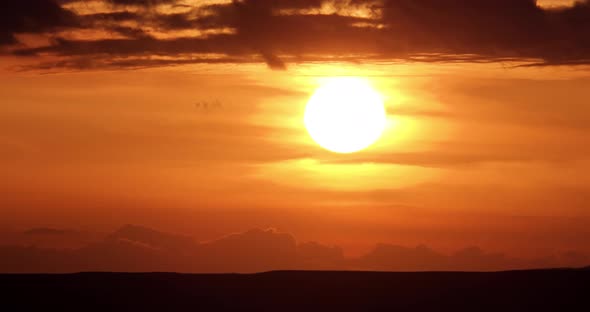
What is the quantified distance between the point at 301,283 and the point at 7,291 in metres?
12.0

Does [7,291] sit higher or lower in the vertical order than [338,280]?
lower

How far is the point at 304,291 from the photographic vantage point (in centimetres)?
5259

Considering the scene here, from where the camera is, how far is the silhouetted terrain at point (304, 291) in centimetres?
5022

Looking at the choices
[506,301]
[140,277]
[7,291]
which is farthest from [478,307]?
[7,291]

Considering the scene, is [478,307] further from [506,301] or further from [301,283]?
[301,283]

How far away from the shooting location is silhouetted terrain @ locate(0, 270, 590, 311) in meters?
50.2

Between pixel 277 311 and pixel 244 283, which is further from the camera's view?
pixel 244 283

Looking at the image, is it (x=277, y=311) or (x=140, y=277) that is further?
(x=140, y=277)

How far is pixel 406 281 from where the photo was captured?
175ft

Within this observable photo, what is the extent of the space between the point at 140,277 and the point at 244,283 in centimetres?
437

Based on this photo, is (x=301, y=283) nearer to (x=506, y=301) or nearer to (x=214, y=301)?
(x=214, y=301)

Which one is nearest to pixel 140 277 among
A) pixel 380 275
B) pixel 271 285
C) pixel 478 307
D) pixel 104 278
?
pixel 104 278

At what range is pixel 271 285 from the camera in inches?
2093

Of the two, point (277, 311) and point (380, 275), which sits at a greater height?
point (380, 275)
